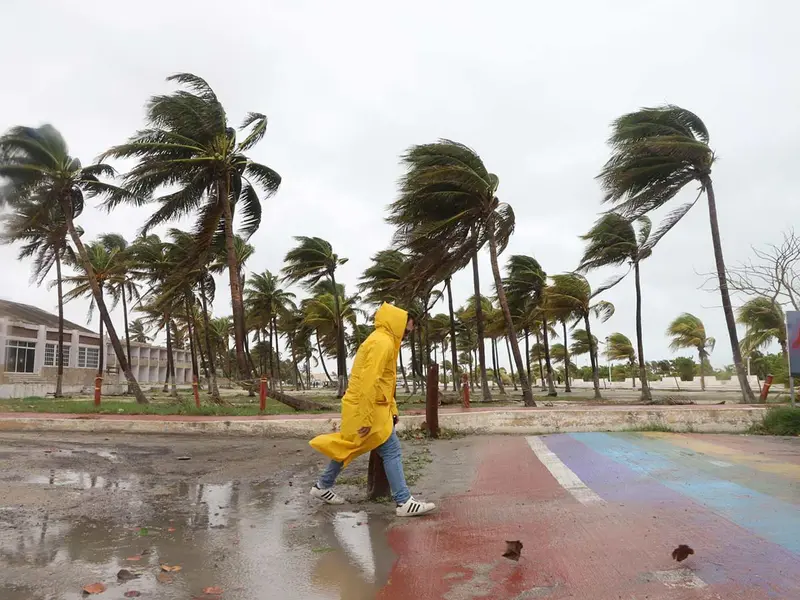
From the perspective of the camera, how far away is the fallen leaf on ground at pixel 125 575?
3.12 metres

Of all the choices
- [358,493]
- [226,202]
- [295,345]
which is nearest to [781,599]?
[358,493]

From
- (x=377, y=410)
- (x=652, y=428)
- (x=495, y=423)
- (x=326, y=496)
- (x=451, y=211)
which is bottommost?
(x=326, y=496)

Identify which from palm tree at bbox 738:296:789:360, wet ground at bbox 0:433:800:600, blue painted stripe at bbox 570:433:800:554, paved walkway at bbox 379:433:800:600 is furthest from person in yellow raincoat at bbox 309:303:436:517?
palm tree at bbox 738:296:789:360

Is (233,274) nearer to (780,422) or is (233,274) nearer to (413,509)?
(780,422)

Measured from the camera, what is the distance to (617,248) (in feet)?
72.1

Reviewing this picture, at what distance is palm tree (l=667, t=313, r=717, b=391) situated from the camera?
154 feet

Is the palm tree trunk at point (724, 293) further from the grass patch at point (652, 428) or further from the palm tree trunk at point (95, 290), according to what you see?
the palm tree trunk at point (95, 290)

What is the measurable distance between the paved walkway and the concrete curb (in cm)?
351

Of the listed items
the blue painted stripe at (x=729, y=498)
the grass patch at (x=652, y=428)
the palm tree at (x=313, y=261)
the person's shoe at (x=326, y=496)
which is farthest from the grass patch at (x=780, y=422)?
the palm tree at (x=313, y=261)

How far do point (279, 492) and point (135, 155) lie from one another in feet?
45.2

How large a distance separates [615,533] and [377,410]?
6.04ft

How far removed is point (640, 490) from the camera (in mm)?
4996

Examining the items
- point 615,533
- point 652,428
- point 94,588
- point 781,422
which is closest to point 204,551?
point 94,588

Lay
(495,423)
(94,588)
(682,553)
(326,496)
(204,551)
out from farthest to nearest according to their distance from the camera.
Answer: (495,423), (326,496), (204,551), (682,553), (94,588)
